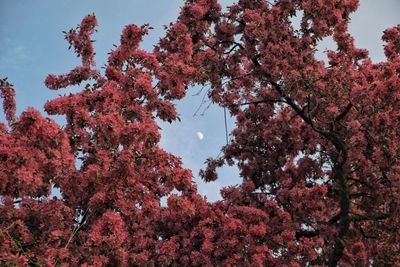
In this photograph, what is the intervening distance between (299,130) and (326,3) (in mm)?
4347

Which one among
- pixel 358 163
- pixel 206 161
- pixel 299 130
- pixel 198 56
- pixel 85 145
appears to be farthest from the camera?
pixel 206 161

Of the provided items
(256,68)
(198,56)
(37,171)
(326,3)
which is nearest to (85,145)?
(37,171)

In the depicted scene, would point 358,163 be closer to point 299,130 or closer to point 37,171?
point 299,130

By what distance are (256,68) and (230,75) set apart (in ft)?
4.02

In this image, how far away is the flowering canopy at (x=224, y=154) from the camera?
9.80 m

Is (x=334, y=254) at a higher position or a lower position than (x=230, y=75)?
lower

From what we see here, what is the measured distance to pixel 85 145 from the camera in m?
10.7

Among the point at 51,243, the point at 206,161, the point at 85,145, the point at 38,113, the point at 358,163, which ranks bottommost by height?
the point at 51,243

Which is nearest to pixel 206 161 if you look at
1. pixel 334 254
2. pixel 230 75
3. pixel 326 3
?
pixel 230 75

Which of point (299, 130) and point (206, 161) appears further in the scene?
point (206, 161)

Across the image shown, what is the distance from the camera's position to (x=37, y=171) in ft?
29.3

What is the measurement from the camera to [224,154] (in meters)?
19.3

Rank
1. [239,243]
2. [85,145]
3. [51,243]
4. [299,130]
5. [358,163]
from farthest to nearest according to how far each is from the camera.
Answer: [299,130]
[358,163]
[239,243]
[85,145]
[51,243]

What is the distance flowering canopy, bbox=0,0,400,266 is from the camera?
9.80 m
